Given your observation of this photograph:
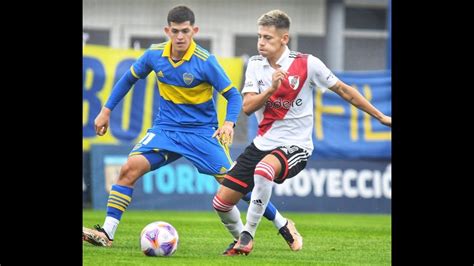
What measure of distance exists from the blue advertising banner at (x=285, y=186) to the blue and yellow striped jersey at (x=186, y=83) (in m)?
5.47

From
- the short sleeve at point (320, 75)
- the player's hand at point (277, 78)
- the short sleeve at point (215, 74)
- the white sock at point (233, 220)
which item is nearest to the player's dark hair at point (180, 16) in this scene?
the short sleeve at point (215, 74)

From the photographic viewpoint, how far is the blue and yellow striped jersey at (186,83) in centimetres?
857

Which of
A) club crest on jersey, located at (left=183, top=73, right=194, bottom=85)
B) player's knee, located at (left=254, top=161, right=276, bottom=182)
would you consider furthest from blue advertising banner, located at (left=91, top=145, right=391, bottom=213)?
player's knee, located at (left=254, top=161, right=276, bottom=182)

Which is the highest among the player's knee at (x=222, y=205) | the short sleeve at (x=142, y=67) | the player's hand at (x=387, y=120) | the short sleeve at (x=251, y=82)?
the short sleeve at (x=142, y=67)

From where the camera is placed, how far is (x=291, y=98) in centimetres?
823

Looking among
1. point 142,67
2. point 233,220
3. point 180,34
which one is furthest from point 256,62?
point 233,220

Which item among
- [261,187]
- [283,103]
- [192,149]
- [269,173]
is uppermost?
[283,103]

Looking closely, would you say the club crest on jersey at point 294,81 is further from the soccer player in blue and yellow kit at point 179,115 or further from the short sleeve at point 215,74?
the short sleeve at point 215,74

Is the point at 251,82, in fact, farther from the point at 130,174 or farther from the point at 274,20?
the point at 130,174

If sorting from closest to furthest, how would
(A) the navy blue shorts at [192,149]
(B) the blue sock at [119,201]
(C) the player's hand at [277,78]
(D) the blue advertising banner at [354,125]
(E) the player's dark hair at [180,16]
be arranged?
1. (C) the player's hand at [277,78]
2. (E) the player's dark hair at [180,16]
3. (B) the blue sock at [119,201]
4. (A) the navy blue shorts at [192,149]
5. (D) the blue advertising banner at [354,125]

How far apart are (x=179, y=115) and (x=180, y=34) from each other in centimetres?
71
